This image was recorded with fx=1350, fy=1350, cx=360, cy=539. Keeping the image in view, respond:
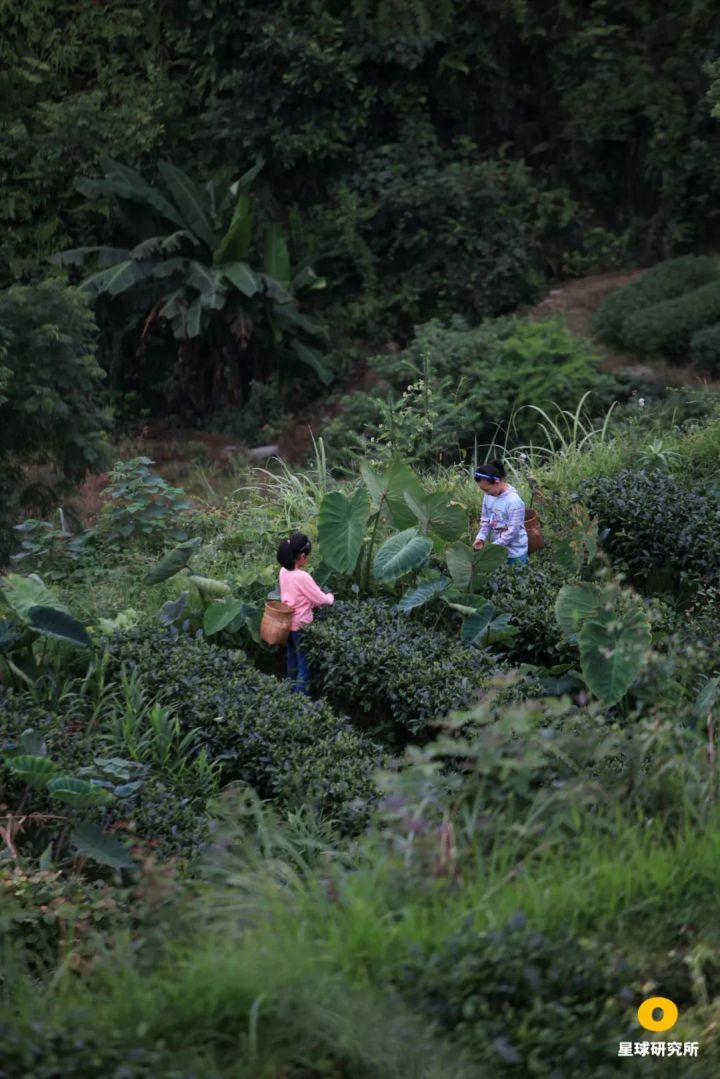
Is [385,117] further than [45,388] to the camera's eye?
Yes

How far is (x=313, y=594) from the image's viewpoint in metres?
7.18

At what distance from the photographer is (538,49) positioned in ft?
59.7

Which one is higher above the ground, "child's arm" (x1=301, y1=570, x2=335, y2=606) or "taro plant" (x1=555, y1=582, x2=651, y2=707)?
"taro plant" (x1=555, y1=582, x2=651, y2=707)

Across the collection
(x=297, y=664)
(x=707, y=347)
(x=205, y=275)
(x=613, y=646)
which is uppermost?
(x=613, y=646)

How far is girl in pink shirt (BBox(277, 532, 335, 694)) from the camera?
7090 mm

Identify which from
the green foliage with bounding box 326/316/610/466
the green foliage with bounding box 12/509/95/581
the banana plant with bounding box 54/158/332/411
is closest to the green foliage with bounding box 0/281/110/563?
the green foliage with bounding box 12/509/95/581

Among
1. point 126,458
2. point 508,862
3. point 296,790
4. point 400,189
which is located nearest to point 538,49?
point 400,189

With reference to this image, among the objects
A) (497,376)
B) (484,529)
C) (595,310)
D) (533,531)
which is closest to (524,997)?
(484,529)

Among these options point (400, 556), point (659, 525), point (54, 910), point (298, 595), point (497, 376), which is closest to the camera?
point (54, 910)

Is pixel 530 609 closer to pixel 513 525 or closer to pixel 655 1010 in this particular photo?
pixel 513 525

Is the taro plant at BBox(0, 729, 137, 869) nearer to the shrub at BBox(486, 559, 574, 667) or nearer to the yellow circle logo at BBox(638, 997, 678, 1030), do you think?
the yellow circle logo at BBox(638, 997, 678, 1030)

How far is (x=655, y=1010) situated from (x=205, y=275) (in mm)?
13290

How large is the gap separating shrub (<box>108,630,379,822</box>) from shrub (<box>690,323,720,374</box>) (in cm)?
868

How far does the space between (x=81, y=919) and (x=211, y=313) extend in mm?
12221
